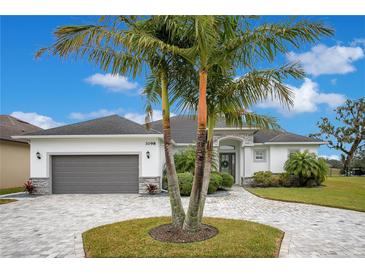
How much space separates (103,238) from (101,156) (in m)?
8.23

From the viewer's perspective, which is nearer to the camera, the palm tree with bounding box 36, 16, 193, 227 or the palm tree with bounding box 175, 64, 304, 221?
the palm tree with bounding box 36, 16, 193, 227

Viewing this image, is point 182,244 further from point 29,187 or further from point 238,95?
point 29,187

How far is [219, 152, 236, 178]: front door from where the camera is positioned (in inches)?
733

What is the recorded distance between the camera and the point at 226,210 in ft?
29.8

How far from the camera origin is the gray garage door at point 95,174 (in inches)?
528

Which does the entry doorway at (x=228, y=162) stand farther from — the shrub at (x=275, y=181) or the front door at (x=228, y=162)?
the shrub at (x=275, y=181)

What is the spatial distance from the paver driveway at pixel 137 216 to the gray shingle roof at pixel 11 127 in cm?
758

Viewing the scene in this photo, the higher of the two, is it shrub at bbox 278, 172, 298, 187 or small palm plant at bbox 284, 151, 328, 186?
small palm plant at bbox 284, 151, 328, 186

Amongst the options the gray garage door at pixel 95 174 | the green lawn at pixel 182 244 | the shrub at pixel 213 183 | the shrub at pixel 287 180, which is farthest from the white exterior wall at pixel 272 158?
the green lawn at pixel 182 244

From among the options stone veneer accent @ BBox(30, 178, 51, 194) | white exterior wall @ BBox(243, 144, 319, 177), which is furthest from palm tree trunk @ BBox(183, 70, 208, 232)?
white exterior wall @ BBox(243, 144, 319, 177)

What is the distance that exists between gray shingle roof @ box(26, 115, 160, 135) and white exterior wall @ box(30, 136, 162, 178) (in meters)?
0.36

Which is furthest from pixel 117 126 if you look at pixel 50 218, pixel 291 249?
pixel 291 249

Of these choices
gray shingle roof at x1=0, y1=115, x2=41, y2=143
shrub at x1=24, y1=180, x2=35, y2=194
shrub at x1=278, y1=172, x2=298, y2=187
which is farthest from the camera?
gray shingle roof at x1=0, y1=115, x2=41, y2=143

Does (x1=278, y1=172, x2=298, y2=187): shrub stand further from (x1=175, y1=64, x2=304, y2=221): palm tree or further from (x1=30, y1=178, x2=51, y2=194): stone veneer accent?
(x1=30, y1=178, x2=51, y2=194): stone veneer accent
